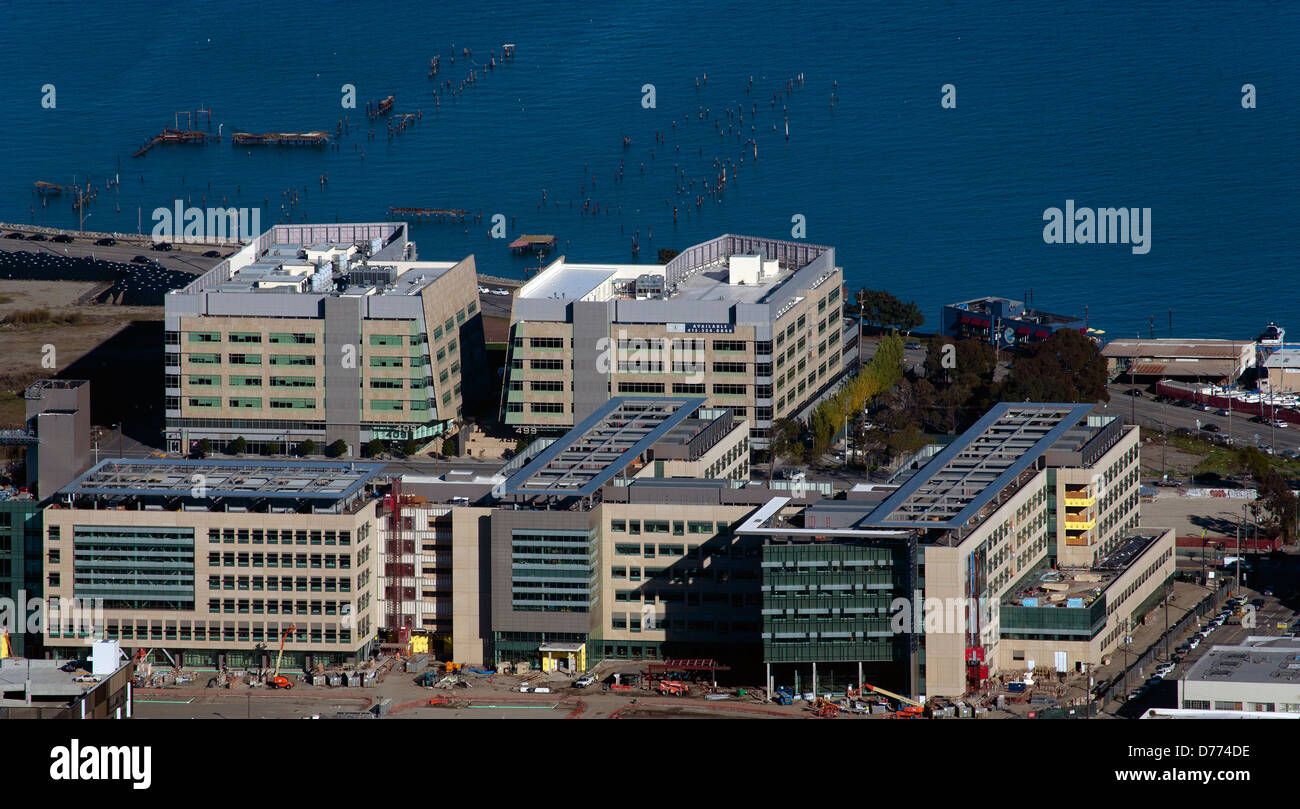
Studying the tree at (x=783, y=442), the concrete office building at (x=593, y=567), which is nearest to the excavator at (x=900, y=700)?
the concrete office building at (x=593, y=567)

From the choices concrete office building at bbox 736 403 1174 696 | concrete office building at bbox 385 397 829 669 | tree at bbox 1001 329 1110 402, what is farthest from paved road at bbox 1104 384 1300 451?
concrete office building at bbox 385 397 829 669

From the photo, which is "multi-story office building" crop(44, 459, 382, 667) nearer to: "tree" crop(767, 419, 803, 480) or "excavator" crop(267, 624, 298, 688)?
"excavator" crop(267, 624, 298, 688)

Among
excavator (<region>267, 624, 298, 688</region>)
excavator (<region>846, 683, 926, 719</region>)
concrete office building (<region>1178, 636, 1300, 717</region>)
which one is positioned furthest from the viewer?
excavator (<region>267, 624, 298, 688</region>)

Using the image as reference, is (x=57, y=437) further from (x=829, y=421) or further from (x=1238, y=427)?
(x=1238, y=427)

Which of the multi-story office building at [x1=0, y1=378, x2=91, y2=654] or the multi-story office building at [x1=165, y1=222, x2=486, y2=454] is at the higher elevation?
the multi-story office building at [x1=165, y1=222, x2=486, y2=454]

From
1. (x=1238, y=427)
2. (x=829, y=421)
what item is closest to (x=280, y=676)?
(x=829, y=421)
